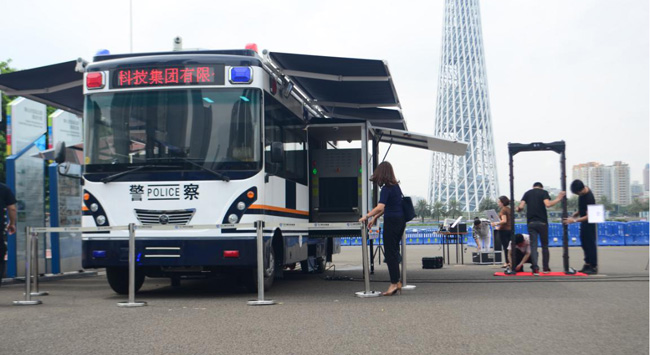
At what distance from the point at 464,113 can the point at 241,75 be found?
126m

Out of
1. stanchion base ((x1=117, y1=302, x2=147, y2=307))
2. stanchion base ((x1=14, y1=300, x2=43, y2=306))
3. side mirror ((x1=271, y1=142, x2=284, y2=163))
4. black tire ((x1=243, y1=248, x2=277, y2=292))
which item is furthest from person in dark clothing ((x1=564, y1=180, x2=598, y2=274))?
stanchion base ((x1=14, y1=300, x2=43, y2=306))

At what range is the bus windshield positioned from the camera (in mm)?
9414

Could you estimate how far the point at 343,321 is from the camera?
288 inches

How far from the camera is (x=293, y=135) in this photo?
1159cm

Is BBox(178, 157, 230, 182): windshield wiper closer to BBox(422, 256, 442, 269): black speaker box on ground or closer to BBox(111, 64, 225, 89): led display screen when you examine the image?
BBox(111, 64, 225, 89): led display screen

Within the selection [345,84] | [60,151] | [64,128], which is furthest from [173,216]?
[64,128]

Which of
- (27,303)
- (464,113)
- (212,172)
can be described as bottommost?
(27,303)

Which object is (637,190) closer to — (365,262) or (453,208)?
(365,262)

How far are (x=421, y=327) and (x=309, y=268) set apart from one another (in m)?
8.45

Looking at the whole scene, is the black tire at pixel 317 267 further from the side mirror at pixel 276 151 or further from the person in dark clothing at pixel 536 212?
the side mirror at pixel 276 151

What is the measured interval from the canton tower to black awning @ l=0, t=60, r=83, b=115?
11874cm

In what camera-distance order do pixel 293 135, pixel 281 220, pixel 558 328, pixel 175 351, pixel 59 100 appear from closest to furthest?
1. pixel 175 351
2. pixel 558 328
3. pixel 281 220
4. pixel 293 135
5. pixel 59 100

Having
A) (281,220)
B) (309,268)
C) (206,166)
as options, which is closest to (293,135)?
(281,220)

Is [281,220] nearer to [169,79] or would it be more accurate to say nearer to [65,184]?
[169,79]
